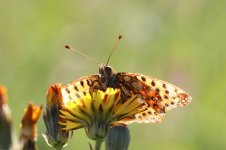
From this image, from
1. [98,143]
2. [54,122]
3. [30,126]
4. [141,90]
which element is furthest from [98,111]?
[141,90]

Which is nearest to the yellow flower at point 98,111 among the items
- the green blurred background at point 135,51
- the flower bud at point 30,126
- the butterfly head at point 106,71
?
the flower bud at point 30,126

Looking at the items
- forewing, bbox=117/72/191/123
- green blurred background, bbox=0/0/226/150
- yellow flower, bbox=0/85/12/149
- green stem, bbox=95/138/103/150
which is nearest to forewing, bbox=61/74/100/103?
forewing, bbox=117/72/191/123

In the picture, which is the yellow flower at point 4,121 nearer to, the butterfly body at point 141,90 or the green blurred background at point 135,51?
the butterfly body at point 141,90

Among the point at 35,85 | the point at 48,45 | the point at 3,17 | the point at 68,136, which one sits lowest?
the point at 68,136

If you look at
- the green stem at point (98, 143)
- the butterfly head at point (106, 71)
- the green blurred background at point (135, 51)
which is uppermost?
the green blurred background at point (135, 51)

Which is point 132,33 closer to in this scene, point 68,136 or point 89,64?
point 89,64

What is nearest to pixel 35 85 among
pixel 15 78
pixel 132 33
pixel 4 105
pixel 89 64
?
pixel 15 78
